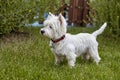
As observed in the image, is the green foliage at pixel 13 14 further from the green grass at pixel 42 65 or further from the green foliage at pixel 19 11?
the green grass at pixel 42 65

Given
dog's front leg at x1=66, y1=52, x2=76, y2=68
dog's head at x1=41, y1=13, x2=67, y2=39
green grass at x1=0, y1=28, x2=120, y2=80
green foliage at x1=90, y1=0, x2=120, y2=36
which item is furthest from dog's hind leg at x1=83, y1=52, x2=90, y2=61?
green foliage at x1=90, y1=0, x2=120, y2=36

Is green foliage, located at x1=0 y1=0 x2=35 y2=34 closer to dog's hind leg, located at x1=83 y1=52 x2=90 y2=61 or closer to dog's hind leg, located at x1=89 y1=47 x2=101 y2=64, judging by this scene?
dog's hind leg, located at x1=83 y1=52 x2=90 y2=61

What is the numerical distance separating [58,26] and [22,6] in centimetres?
358

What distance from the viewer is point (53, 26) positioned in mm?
6547

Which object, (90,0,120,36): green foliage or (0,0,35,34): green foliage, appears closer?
(0,0,35,34): green foliage

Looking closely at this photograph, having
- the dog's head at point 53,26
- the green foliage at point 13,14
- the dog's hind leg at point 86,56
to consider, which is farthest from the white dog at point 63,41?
the green foliage at point 13,14

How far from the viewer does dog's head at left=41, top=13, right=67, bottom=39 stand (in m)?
6.51

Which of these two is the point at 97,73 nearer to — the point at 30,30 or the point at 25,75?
the point at 25,75

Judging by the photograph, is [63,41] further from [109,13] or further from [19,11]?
[109,13]

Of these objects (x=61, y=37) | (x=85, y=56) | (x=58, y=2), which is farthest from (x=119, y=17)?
(x=61, y=37)

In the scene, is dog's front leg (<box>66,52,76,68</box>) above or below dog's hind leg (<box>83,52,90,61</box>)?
above

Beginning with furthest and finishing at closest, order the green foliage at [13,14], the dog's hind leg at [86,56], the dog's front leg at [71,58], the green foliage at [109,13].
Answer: the green foliage at [109,13] → the green foliage at [13,14] → the dog's hind leg at [86,56] → the dog's front leg at [71,58]

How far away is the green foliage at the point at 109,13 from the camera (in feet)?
33.4

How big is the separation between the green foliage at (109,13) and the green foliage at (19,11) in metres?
1.35
